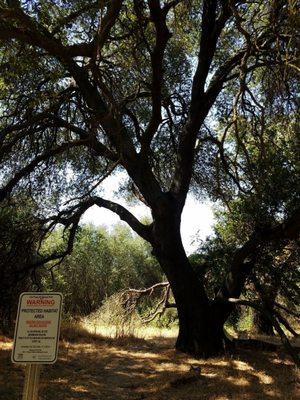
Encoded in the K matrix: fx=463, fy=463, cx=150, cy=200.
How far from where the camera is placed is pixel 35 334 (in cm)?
365

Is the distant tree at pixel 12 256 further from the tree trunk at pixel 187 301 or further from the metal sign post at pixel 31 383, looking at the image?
the metal sign post at pixel 31 383

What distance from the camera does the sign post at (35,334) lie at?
353 cm

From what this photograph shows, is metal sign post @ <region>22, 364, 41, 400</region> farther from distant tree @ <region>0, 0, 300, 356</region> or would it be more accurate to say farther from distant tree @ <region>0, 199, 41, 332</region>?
distant tree @ <region>0, 199, 41, 332</region>

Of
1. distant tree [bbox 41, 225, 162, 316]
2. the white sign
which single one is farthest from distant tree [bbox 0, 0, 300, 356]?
distant tree [bbox 41, 225, 162, 316]

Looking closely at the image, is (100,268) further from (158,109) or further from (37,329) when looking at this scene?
(37,329)

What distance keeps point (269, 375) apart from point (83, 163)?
7.07m

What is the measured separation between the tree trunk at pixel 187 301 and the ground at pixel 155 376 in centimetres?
36

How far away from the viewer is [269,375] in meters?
7.73

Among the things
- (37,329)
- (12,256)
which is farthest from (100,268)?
(37,329)

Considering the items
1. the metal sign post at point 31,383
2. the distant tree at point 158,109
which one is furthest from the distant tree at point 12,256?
the metal sign post at point 31,383

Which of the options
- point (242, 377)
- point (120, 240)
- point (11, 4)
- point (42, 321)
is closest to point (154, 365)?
point (242, 377)

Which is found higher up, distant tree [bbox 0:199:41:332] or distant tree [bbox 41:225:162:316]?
distant tree [bbox 41:225:162:316]

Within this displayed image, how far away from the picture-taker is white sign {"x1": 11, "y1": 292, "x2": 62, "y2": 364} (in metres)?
3.56

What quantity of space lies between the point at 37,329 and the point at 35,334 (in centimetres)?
4
